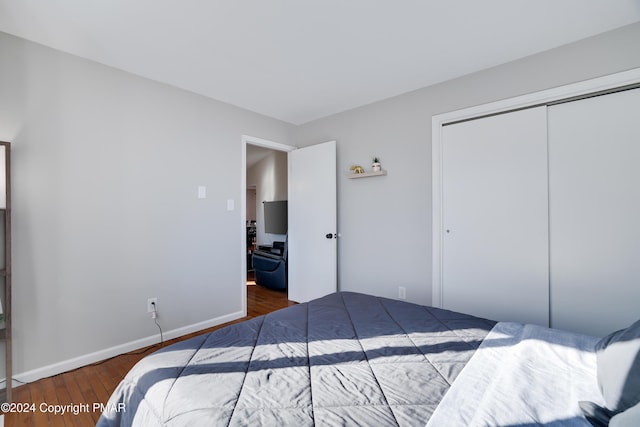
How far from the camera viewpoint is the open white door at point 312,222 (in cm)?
349

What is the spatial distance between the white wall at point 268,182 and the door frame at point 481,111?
10.1ft

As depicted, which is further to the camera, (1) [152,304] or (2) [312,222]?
(2) [312,222]

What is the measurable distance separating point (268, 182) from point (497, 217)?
14.1 feet

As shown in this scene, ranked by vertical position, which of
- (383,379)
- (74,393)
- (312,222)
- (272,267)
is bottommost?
(74,393)

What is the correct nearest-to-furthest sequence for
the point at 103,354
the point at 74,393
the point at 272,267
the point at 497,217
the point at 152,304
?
the point at 74,393 < the point at 103,354 < the point at 497,217 < the point at 152,304 < the point at 272,267

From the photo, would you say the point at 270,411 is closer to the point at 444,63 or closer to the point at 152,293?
the point at 152,293

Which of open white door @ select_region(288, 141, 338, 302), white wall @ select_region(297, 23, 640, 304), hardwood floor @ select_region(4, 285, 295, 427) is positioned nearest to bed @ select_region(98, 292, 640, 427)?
hardwood floor @ select_region(4, 285, 295, 427)

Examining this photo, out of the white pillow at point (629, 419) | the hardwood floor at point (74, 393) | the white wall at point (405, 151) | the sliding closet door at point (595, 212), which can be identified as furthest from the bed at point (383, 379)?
the white wall at point (405, 151)

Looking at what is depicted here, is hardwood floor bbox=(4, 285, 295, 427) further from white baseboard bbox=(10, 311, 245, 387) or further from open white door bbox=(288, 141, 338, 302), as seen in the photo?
open white door bbox=(288, 141, 338, 302)

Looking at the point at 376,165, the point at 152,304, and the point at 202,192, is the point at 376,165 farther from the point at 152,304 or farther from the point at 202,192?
the point at 152,304

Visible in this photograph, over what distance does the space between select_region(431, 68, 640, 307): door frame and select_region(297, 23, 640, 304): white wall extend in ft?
0.17

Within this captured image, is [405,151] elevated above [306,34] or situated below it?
below

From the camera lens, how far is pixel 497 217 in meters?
2.44

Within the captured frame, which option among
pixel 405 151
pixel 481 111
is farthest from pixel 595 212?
pixel 405 151
